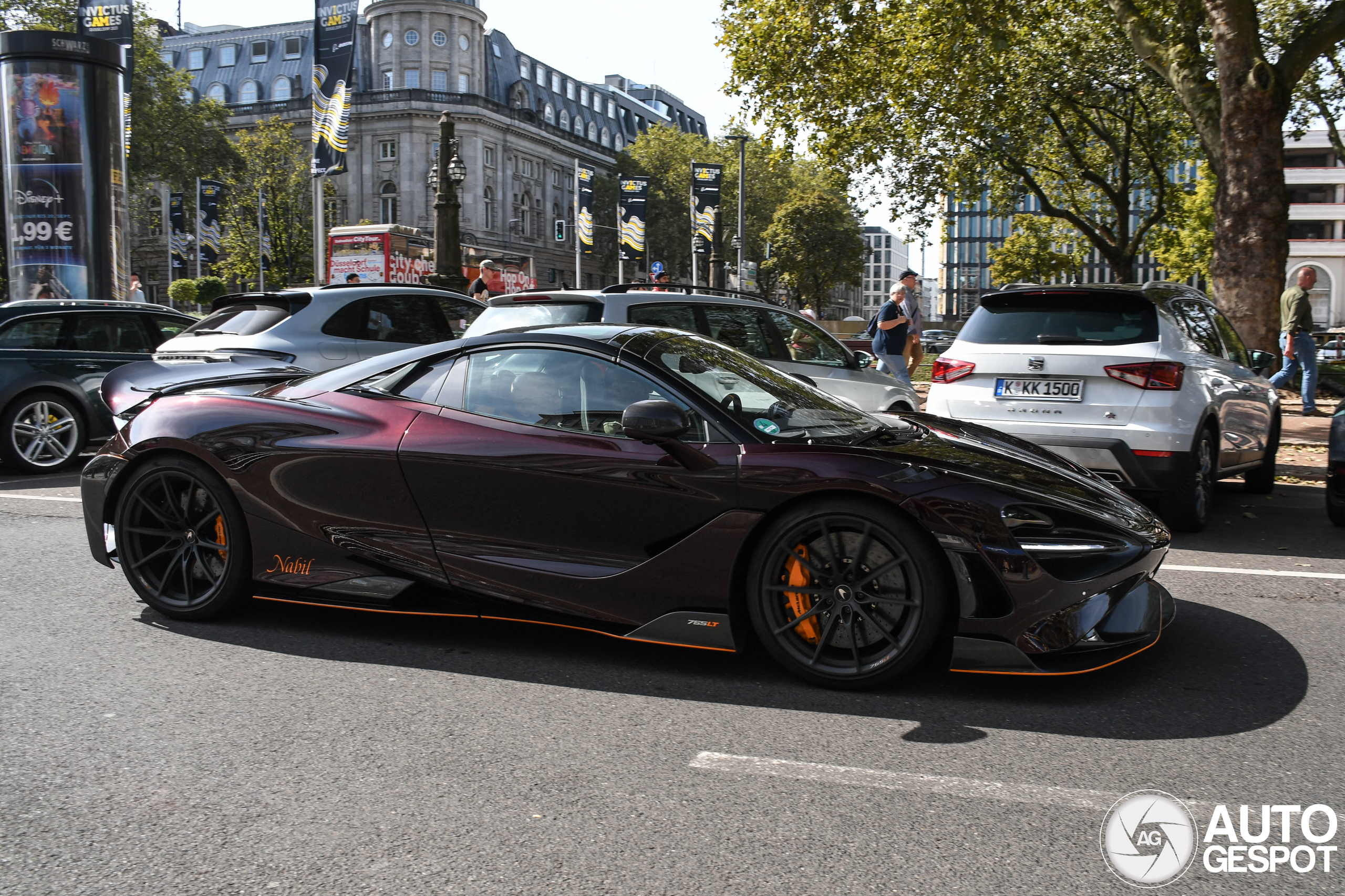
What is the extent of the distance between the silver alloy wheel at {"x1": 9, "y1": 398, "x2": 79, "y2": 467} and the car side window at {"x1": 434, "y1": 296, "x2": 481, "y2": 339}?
358cm

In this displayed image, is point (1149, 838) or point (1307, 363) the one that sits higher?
point (1307, 363)

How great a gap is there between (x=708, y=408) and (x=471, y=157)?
76.9 m

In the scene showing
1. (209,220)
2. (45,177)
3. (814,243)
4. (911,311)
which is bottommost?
(911,311)

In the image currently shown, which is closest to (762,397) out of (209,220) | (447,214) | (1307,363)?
(1307,363)

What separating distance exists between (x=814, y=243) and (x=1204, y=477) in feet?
234

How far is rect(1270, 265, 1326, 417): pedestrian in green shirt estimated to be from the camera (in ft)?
44.1

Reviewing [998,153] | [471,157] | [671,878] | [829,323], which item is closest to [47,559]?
[671,878]

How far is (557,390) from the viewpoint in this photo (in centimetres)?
427

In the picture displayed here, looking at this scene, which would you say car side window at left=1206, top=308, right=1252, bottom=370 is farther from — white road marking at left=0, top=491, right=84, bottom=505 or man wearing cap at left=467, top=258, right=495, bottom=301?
man wearing cap at left=467, top=258, right=495, bottom=301

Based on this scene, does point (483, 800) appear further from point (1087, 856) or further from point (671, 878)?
point (1087, 856)

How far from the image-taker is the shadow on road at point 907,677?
3545mm

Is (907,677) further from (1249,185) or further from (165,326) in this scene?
(1249,185)

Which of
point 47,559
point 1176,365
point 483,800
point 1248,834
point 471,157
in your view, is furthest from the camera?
point 471,157

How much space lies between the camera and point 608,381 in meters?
4.21
